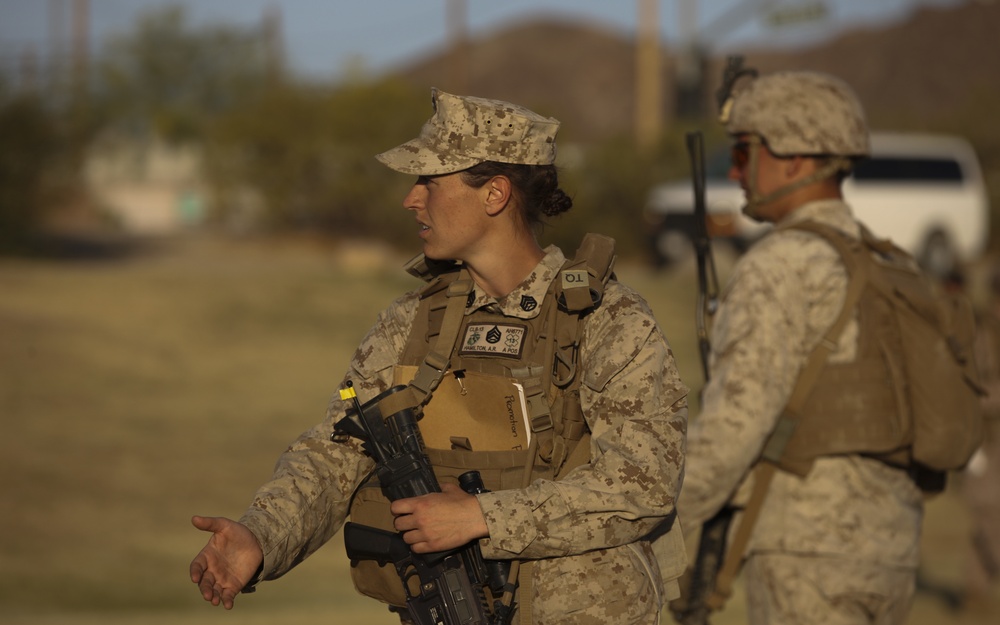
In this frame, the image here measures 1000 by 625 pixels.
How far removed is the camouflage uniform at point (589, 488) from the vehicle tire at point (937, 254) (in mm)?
21239

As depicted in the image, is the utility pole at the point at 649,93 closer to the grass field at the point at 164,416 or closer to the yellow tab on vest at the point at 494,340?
the grass field at the point at 164,416

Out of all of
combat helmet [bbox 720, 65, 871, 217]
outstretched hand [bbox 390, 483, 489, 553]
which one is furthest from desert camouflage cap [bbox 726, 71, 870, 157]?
outstretched hand [bbox 390, 483, 489, 553]

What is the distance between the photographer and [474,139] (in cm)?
311

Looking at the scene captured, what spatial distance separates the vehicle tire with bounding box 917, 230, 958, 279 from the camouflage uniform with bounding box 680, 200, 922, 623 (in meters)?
20.0

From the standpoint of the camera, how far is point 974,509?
308 inches

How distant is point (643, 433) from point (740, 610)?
6010mm

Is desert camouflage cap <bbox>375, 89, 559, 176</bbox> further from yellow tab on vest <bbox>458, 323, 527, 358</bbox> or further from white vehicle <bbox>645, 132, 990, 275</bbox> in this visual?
white vehicle <bbox>645, 132, 990, 275</bbox>

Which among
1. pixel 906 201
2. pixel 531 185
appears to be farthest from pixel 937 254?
pixel 531 185

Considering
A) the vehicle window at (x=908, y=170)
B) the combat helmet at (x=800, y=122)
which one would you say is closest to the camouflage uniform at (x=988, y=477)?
the combat helmet at (x=800, y=122)

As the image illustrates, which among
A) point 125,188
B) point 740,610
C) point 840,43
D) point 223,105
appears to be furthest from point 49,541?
point 840,43

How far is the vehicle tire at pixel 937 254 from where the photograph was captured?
77.0ft

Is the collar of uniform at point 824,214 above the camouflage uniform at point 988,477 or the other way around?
above

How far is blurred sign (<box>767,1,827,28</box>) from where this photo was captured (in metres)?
13.3

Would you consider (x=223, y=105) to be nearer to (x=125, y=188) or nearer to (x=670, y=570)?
(x=125, y=188)
